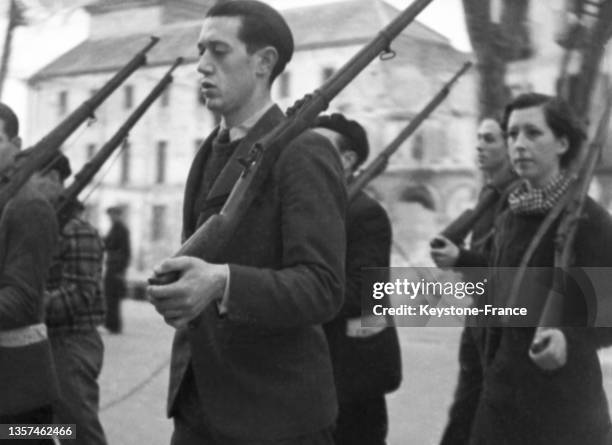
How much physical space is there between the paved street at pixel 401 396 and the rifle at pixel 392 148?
744 mm

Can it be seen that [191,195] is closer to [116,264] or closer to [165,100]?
[165,100]

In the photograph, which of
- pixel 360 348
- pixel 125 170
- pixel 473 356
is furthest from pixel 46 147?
pixel 125 170

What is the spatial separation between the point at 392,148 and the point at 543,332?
1466 millimetres

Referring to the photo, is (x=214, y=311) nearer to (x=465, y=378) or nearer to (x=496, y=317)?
(x=496, y=317)

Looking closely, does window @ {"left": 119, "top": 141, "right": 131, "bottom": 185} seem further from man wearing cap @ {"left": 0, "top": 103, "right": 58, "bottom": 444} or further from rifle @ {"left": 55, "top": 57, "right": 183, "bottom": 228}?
man wearing cap @ {"left": 0, "top": 103, "right": 58, "bottom": 444}

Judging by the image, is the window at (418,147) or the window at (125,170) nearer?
the window at (418,147)

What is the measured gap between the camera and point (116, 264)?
6.96m

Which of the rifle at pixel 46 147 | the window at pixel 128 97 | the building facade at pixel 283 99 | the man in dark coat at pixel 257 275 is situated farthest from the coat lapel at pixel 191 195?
the window at pixel 128 97

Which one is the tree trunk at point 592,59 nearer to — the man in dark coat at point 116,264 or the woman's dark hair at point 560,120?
the woman's dark hair at point 560,120

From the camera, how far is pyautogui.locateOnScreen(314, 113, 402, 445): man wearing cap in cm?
340

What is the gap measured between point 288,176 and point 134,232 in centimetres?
391

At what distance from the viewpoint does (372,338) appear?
3.46 metres

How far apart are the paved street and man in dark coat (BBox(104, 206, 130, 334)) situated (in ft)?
1.62

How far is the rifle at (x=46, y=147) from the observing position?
3.15m
